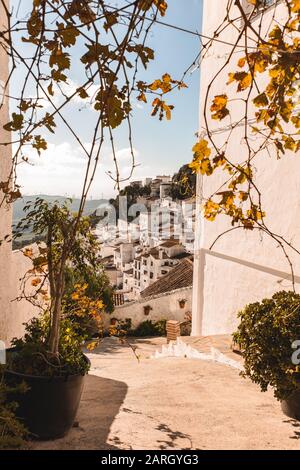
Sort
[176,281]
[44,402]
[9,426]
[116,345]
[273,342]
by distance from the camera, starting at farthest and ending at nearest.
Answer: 1. [176,281]
2. [116,345]
3. [273,342]
4. [44,402]
5. [9,426]

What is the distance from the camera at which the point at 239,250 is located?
25.4 feet

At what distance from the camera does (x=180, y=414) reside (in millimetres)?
4141

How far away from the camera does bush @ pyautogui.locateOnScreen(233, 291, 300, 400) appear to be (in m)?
3.75

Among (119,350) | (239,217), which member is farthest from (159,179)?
(239,217)

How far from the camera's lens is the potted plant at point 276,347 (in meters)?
3.75

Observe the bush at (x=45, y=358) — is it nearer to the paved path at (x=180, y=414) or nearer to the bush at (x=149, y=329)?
the paved path at (x=180, y=414)

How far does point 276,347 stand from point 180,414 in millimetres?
1095

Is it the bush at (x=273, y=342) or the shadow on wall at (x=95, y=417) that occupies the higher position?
the bush at (x=273, y=342)

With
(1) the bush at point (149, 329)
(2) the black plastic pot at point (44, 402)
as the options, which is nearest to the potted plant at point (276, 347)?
(2) the black plastic pot at point (44, 402)

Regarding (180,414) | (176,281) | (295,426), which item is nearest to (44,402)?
(180,414)

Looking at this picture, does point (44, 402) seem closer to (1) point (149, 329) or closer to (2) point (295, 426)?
(2) point (295, 426)

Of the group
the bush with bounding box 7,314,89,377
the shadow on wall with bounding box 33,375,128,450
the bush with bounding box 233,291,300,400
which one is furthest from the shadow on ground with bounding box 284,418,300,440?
the bush with bounding box 7,314,89,377

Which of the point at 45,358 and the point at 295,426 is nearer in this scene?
the point at 45,358

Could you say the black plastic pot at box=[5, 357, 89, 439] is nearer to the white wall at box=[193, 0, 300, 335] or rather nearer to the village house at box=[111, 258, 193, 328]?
the white wall at box=[193, 0, 300, 335]
